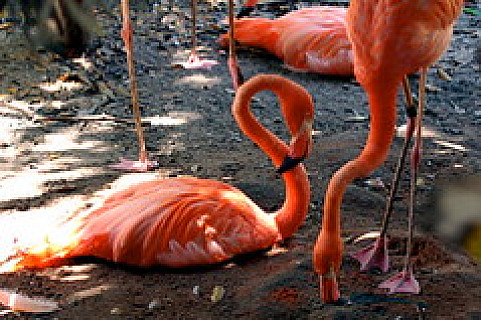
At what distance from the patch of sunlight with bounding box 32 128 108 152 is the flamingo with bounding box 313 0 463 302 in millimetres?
2149

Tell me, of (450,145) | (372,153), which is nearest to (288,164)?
(372,153)

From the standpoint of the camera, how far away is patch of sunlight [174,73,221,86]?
522 centimetres

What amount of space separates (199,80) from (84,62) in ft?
3.12

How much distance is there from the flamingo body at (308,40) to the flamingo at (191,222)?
7.96ft

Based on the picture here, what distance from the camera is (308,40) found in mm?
5379

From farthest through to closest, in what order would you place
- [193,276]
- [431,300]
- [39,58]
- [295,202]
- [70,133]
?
[39,58] → [70,133] → [295,202] → [193,276] → [431,300]

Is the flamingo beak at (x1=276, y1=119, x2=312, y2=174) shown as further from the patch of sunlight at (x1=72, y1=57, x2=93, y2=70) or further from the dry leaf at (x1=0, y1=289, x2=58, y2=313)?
the patch of sunlight at (x1=72, y1=57, x2=93, y2=70)

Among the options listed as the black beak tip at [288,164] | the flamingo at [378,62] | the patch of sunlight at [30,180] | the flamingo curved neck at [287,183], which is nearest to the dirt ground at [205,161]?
the patch of sunlight at [30,180]

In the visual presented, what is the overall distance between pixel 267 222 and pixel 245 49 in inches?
127

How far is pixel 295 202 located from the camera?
3.00m

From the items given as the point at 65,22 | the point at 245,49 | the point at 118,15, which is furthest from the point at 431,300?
the point at 118,15

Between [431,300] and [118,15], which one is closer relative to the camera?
[431,300]

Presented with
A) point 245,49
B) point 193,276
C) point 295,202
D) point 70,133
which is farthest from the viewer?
point 245,49

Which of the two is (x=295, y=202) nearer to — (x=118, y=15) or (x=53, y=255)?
(x=53, y=255)
